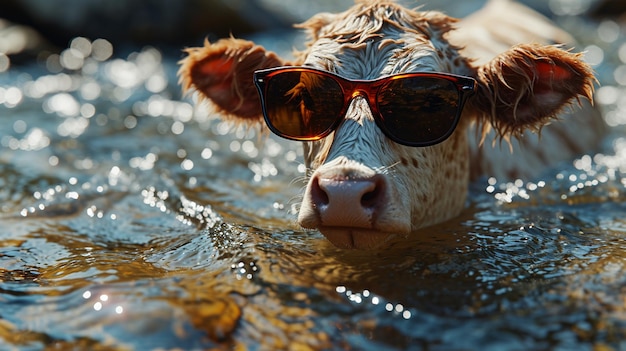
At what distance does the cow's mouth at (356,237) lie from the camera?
300 centimetres

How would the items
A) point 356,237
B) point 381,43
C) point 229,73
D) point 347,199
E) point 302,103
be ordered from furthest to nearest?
1. point 229,73
2. point 381,43
3. point 302,103
4. point 356,237
5. point 347,199

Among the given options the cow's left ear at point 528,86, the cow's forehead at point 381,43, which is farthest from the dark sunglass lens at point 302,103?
the cow's left ear at point 528,86

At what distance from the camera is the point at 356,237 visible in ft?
10.0

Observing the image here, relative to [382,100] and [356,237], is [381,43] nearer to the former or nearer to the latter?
[382,100]

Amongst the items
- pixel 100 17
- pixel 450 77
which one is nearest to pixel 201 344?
pixel 450 77

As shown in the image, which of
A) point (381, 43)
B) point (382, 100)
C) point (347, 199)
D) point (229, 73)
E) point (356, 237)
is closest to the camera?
point (347, 199)

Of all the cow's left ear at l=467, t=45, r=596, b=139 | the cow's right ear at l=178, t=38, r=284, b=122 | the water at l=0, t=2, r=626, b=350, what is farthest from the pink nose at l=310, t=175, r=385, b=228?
the cow's right ear at l=178, t=38, r=284, b=122

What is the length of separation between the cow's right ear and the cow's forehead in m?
0.35

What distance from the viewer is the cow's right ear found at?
13.9 ft

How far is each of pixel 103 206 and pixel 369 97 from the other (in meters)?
2.05

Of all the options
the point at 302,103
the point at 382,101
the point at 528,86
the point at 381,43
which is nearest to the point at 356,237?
the point at 382,101

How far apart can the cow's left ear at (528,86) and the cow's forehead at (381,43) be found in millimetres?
249

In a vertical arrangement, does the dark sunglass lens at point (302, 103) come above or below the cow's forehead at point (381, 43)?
below

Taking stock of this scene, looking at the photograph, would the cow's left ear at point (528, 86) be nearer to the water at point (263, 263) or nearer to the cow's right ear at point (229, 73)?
the water at point (263, 263)
